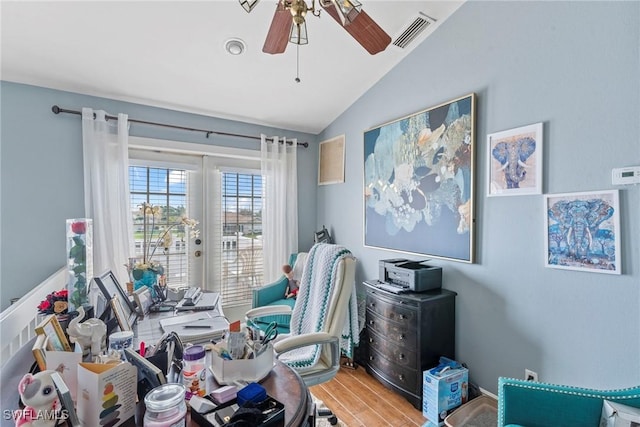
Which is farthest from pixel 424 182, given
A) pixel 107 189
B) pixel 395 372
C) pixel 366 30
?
pixel 107 189

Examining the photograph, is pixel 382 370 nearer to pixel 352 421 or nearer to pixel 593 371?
pixel 352 421

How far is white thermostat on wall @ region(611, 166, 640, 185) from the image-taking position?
56.4 inches

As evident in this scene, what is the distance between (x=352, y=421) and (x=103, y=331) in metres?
1.69

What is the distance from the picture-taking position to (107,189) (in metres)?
2.55

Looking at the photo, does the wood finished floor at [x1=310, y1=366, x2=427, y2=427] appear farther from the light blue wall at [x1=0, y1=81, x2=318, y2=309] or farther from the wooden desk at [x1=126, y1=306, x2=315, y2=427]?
the light blue wall at [x1=0, y1=81, x2=318, y2=309]

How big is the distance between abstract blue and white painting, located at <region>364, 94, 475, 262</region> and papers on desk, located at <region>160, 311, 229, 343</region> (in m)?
1.66

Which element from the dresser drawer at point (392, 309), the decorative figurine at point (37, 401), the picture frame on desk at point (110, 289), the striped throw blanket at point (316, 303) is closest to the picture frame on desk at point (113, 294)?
the picture frame on desk at point (110, 289)

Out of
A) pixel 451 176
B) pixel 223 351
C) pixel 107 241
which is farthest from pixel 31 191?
pixel 451 176

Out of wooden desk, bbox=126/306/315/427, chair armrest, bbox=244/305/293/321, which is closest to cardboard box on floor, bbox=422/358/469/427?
chair armrest, bbox=244/305/293/321

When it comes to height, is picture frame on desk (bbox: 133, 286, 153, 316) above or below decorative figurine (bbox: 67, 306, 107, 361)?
below

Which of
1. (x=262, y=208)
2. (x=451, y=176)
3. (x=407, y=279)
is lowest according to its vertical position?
(x=407, y=279)

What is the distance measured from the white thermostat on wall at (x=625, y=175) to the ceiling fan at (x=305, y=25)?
1.34 meters

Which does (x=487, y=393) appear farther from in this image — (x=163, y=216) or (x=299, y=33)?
(x=163, y=216)

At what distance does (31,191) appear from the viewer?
7.72ft
